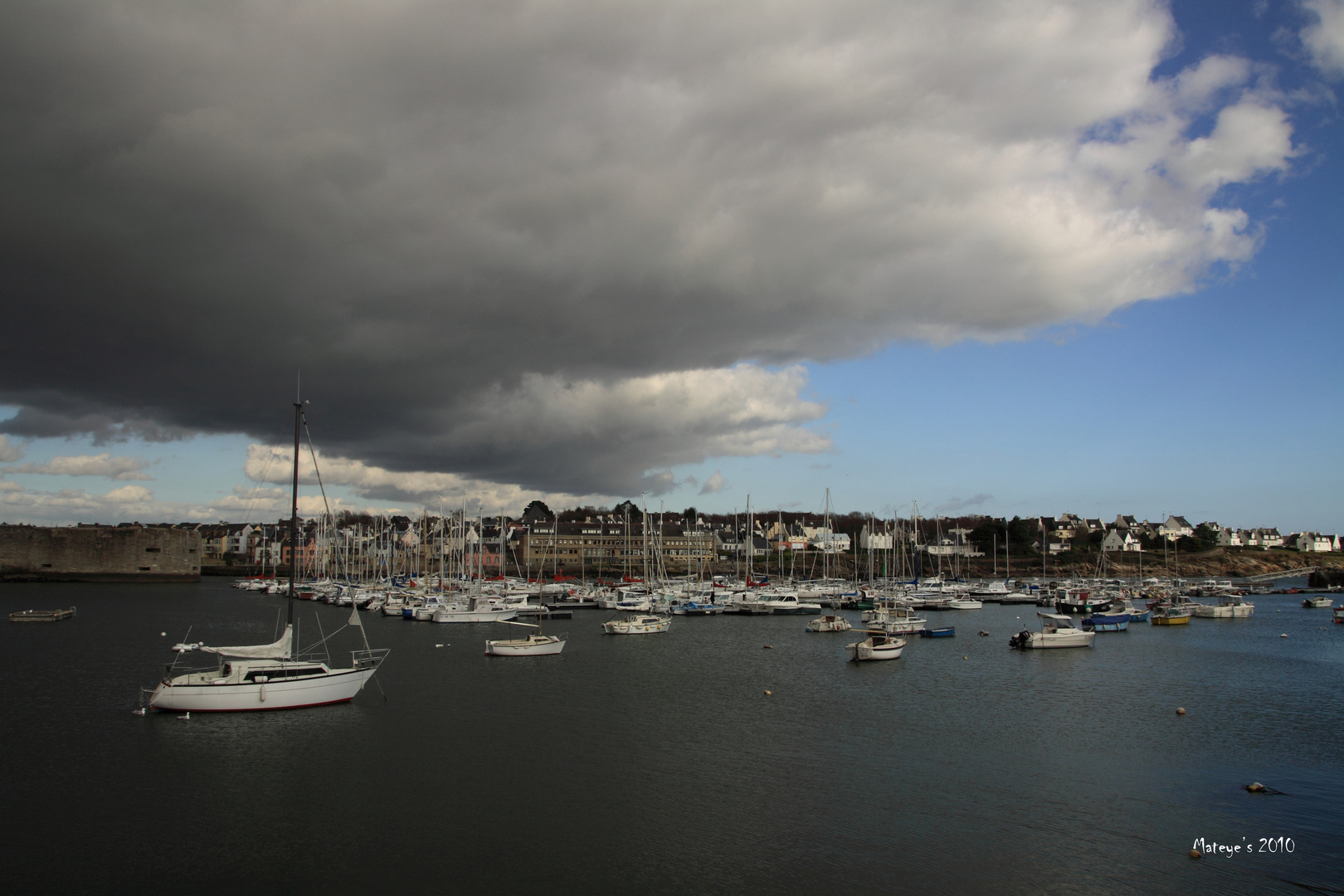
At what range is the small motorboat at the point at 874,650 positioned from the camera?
4966 centimetres

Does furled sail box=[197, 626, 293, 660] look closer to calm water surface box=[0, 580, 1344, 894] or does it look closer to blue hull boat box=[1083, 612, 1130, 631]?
calm water surface box=[0, 580, 1344, 894]

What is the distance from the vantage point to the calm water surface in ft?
59.0

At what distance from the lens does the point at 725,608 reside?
290 ft

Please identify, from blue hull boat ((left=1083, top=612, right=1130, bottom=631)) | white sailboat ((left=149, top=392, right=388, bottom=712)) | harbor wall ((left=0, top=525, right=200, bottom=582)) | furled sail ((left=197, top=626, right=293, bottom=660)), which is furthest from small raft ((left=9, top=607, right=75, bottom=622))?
blue hull boat ((left=1083, top=612, right=1130, bottom=631))

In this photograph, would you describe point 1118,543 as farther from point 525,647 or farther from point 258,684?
point 258,684

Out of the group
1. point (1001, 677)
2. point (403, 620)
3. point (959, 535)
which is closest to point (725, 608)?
point (403, 620)

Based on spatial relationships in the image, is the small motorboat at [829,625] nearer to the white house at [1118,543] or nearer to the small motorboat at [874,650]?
the small motorboat at [874,650]

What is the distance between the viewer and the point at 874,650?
4984 centimetres

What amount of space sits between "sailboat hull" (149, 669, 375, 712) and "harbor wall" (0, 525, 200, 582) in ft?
364

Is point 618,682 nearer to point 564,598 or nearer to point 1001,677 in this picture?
point 1001,677

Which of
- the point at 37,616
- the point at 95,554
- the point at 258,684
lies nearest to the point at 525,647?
the point at 258,684

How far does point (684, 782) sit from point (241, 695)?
18.4m

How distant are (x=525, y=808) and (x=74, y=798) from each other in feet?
39.9

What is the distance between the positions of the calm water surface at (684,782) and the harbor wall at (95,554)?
88.8 m
